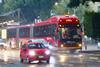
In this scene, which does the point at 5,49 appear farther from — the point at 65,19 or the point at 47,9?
the point at 47,9

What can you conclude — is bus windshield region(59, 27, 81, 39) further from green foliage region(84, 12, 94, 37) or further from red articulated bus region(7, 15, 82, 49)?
green foliage region(84, 12, 94, 37)

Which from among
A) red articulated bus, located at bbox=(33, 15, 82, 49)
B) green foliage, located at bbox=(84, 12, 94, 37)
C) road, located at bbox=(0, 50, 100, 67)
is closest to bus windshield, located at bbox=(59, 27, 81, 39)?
red articulated bus, located at bbox=(33, 15, 82, 49)

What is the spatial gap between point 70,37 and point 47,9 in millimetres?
58064

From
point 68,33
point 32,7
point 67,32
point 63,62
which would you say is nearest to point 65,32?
point 67,32

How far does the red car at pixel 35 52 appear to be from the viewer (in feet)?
120

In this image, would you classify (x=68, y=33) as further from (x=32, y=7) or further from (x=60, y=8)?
(x=32, y=7)

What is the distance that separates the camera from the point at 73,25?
51.8 metres

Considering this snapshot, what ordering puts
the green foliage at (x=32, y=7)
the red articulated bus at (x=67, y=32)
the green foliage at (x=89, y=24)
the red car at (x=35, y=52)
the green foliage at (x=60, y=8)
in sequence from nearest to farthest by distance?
the red car at (x=35, y=52)
the red articulated bus at (x=67, y=32)
the green foliage at (x=89, y=24)
the green foliage at (x=60, y=8)
the green foliage at (x=32, y=7)

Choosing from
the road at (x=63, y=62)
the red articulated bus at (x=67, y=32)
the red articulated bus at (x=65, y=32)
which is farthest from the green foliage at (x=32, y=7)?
the red articulated bus at (x=67, y=32)

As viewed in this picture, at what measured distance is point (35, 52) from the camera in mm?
36562

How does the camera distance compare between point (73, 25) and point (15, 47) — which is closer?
point (73, 25)

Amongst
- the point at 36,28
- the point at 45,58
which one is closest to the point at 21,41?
the point at 36,28

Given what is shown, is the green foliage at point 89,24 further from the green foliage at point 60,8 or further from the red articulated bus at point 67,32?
the green foliage at point 60,8

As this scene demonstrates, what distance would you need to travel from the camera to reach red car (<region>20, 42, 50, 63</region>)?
3647cm
